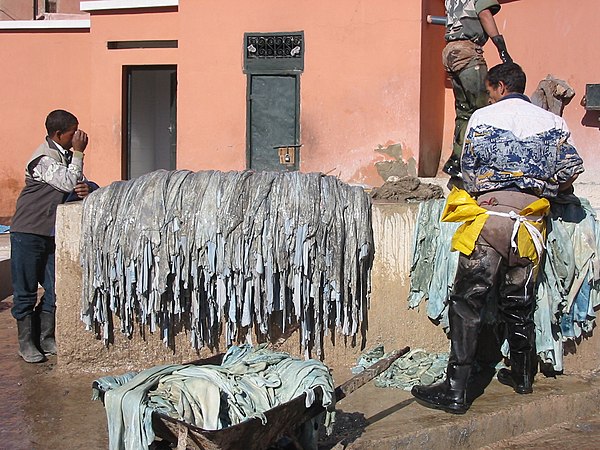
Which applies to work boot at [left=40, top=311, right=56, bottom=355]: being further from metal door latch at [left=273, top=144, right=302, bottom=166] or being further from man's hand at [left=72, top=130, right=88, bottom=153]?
metal door latch at [left=273, top=144, right=302, bottom=166]

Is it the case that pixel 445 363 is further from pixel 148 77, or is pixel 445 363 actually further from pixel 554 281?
pixel 148 77

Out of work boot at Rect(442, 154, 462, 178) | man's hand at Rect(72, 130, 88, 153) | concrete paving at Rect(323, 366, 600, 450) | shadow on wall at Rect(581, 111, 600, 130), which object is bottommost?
concrete paving at Rect(323, 366, 600, 450)

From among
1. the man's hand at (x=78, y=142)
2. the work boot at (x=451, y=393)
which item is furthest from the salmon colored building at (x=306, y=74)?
the man's hand at (x=78, y=142)

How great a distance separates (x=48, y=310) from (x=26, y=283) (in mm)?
258

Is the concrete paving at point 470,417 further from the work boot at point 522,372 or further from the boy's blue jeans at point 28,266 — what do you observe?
the boy's blue jeans at point 28,266

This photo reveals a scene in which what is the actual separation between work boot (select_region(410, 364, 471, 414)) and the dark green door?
667 centimetres

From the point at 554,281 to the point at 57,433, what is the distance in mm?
2769

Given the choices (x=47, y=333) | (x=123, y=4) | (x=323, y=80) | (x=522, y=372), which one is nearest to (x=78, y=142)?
(x=47, y=333)

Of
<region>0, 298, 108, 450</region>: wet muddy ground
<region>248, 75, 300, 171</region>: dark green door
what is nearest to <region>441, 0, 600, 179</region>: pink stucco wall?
<region>248, 75, 300, 171</region>: dark green door

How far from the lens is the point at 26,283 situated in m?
4.95

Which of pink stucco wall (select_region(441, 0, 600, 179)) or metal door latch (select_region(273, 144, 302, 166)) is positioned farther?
metal door latch (select_region(273, 144, 302, 166))

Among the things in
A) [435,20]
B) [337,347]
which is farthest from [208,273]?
[435,20]

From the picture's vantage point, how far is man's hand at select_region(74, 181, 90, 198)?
4.77m

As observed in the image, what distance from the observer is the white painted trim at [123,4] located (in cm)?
1113
